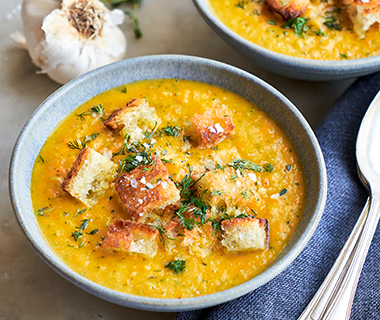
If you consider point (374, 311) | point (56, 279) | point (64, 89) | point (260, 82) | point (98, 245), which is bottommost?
point (56, 279)

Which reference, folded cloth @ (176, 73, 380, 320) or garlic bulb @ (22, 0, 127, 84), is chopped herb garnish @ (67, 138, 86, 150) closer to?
garlic bulb @ (22, 0, 127, 84)

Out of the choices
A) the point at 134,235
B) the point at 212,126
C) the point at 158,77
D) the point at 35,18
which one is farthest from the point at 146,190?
the point at 35,18

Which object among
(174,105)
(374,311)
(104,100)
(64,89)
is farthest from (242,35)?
(374,311)

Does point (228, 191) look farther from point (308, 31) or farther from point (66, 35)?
point (66, 35)

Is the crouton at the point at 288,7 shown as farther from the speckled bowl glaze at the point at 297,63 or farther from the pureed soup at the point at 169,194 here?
the pureed soup at the point at 169,194

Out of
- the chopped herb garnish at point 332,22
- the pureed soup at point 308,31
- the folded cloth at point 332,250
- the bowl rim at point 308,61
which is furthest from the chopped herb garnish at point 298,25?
the folded cloth at point 332,250

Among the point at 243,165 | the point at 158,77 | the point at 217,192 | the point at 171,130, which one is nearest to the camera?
the point at 217,192

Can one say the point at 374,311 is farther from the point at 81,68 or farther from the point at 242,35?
the point at 81,68
